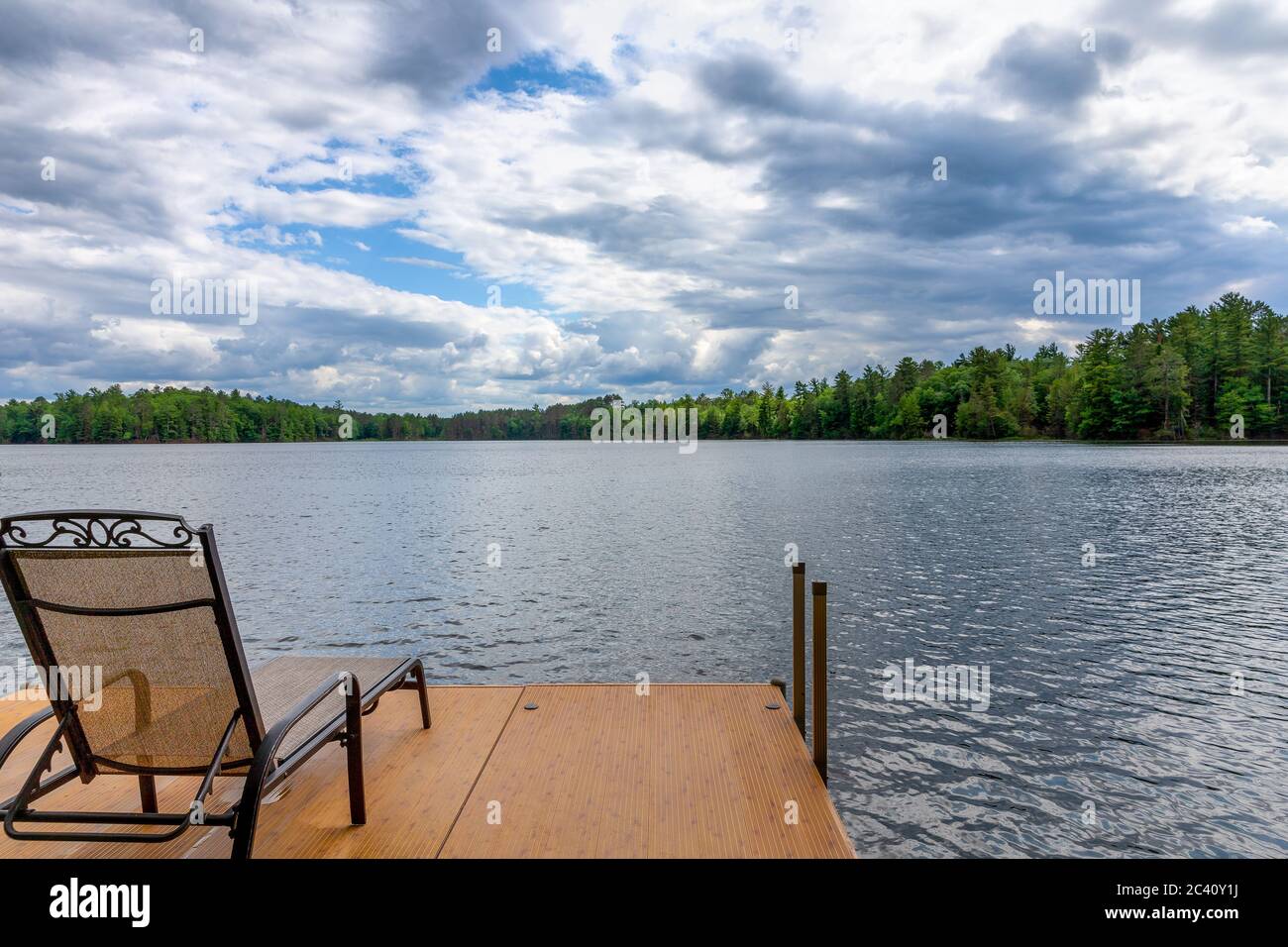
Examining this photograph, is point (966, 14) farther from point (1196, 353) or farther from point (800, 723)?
point (1196, 353)

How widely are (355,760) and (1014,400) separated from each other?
131983mm

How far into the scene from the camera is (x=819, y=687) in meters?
5.16

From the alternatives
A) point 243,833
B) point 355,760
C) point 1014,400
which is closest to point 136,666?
point 243,833

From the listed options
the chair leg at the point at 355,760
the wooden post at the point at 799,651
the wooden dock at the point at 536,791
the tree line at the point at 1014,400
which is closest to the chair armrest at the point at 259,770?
the chair leg at the point at 355,760

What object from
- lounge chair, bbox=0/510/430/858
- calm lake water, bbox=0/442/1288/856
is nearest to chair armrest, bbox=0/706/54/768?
lounge chair, bbox=0/510/430/858

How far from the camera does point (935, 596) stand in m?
16.0

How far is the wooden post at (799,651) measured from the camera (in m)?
5.87

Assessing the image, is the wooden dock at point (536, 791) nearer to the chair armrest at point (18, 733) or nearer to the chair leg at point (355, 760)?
the chair leg at point (355, 760)

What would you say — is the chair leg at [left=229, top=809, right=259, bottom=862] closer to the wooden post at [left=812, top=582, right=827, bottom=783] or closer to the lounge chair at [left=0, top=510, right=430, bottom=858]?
the lounge chair at [left=0, top=510, right=430, bottom=858]

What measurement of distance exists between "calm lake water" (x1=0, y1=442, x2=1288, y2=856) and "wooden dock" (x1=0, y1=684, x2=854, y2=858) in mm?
2264

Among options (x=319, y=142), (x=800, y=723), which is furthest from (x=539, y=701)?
(x=319, y=142)

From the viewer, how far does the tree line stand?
3570 inches

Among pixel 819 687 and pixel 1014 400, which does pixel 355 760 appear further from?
pixel 1014 400

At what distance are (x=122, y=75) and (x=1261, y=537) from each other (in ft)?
225
